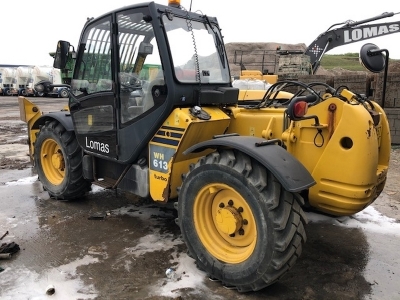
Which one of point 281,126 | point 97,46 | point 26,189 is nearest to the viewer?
point 281,126

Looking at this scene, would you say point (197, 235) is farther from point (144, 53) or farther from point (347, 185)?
point (144, 53)

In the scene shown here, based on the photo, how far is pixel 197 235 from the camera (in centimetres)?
338

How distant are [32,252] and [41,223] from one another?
32.8 inches

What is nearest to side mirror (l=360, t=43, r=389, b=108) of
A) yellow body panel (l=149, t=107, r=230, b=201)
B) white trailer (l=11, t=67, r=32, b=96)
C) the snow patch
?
yellow body panel (l=149, t=107, r=230, b=201)

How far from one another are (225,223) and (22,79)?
37.4m

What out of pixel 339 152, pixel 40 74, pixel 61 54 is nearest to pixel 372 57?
pixel 339 152

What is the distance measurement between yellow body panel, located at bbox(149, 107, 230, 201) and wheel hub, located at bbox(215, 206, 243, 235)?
76cm

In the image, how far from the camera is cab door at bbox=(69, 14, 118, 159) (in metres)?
4.31

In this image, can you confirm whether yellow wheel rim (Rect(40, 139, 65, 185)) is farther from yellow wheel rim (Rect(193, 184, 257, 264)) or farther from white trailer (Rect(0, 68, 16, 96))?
white trailer (Rect(0, 68, 16, 96))

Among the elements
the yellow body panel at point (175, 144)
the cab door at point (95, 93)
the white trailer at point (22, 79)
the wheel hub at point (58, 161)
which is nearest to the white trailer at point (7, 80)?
the white trailer at point (22, 79)

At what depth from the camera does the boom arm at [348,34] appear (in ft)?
35.2

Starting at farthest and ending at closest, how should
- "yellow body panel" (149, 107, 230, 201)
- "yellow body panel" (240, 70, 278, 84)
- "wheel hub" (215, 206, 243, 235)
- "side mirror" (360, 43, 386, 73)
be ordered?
"yellow body panel" (240, 70, 278, 84) < "yellow body panel" (149, 107, 230, 201) < "side mirror" (360, 43, 386, 73) < "wheel hub" (215, 206, 243, 235)

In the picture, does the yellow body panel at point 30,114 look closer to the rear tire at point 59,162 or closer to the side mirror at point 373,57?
the rear tire at point 59,162

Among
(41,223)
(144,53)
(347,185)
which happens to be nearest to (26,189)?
(41,223)
